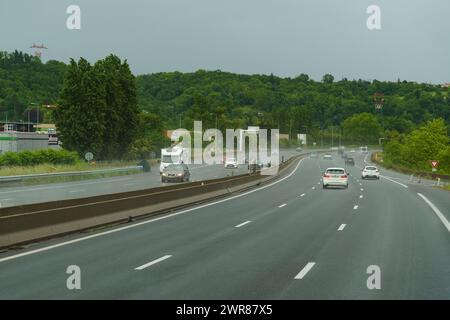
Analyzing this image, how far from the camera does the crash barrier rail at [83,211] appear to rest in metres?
16.5

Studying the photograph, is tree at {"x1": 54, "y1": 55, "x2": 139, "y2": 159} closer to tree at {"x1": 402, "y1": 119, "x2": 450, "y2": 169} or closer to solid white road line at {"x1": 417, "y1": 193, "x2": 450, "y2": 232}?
solid white road line at {"x1": 417, "y1": 193, "x2": 450, "y2": 232}

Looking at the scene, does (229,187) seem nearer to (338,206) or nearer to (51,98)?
(338,206)

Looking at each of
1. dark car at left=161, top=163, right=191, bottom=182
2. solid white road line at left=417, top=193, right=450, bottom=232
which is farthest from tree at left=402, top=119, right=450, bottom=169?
solid white road line at left=417, top=193, right=450, bottom=232

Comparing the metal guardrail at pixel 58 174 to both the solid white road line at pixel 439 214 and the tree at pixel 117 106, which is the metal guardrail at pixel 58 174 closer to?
the tree at pixel 117 106

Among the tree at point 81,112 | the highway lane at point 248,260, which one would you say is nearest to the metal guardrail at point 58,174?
the tree at point 81,112

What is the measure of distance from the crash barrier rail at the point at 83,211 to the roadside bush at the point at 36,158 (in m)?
28.1

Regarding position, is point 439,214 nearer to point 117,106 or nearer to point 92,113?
point 92,113

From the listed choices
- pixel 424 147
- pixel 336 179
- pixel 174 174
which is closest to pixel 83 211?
pixel 336 179

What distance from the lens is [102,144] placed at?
3132 inches

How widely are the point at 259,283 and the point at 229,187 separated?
30793 mm

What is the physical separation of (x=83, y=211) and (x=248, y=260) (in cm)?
761

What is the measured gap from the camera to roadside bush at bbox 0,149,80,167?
57594 mm

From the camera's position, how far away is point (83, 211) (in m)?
20.4

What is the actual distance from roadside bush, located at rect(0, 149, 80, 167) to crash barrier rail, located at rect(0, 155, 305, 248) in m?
28.1
